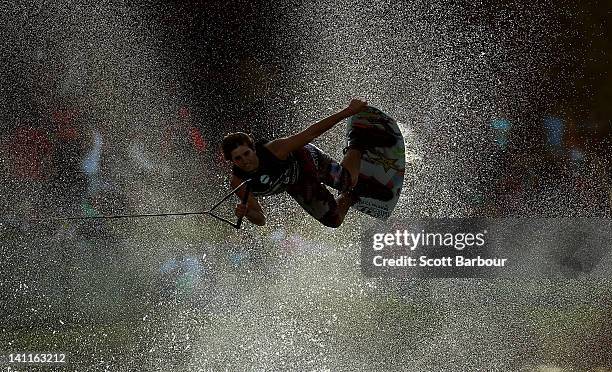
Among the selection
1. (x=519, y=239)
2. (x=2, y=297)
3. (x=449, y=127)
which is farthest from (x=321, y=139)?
(x=2, y=297)

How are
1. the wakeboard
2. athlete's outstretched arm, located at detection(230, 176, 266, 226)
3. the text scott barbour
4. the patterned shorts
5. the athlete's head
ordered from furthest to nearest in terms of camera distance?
1. the text scott barbour
2. the wakeboard
3. the patterned shorts
4. athlete's outstretched arm, located at detection(230, 176, 266, 226)
5. the athlete's head

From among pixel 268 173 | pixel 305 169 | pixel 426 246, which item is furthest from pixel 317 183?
pixel 426 246

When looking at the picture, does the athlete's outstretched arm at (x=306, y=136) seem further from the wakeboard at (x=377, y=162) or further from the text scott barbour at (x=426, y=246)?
the text scott barbour at (x=426, y=246)

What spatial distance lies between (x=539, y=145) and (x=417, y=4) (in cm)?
152

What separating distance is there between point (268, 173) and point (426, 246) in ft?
10.0

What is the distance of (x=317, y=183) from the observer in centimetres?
397

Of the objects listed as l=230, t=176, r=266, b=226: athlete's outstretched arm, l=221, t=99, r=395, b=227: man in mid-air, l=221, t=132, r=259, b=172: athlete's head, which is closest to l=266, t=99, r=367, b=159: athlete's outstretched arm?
l=221, t=99, r=395, b=227: man in mid-air

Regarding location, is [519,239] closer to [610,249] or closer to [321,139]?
[610,249]

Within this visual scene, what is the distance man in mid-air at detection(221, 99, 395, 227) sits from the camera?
3635 millimetres

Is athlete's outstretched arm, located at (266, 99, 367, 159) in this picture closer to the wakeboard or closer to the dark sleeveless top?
the dark sleeveless top

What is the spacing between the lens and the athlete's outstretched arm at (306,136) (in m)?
3.64

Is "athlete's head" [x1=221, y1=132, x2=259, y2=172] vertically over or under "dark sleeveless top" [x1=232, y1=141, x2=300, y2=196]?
over

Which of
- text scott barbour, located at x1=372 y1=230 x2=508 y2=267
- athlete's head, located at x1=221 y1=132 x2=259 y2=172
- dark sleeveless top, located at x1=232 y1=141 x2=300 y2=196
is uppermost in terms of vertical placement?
athlete's head, located at x1=221 y1=132 x2=259 y2=172

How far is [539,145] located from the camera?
22.4ft
